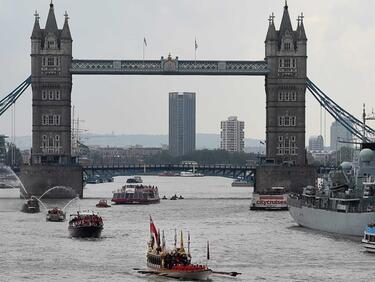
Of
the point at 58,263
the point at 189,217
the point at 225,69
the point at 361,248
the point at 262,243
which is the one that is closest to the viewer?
the point at 58,263

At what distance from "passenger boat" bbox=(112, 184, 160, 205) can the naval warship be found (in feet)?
143

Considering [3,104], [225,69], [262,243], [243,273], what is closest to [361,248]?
[262,243]

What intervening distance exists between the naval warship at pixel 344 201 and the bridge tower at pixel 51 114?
55351 mm

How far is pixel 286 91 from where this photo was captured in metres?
186

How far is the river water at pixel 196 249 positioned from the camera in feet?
288

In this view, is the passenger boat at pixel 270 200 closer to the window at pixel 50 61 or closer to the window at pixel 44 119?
the window at pixel 44 119

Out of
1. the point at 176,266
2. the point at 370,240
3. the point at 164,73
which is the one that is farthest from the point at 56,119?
the point at 176,266

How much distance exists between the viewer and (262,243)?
4313 inches

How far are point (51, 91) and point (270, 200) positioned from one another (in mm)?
38896

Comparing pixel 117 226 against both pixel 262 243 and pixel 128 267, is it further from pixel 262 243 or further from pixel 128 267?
pixel 128 267

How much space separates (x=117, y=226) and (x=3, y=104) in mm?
66909

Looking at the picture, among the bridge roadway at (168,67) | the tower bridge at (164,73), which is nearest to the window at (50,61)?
the tower bridge at (164,73)

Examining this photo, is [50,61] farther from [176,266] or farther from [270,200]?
[176,266]

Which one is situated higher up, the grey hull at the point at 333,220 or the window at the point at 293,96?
the window at the point at 293,96
